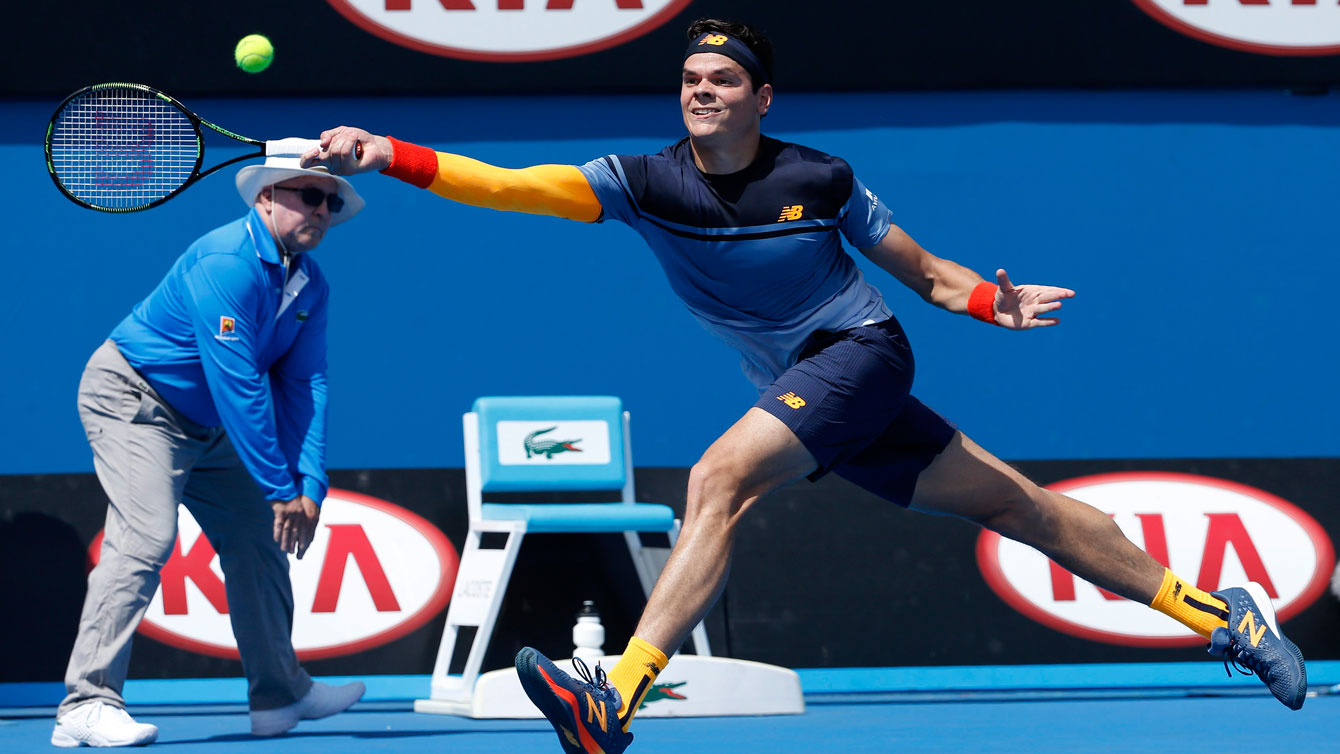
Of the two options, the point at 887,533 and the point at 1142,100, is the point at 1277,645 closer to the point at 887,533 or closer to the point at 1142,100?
the point at 887,533

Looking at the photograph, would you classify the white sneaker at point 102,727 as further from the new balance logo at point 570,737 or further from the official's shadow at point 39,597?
the new balance logo at point 570,737

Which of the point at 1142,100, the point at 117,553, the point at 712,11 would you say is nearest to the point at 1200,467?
the point at 1142,100

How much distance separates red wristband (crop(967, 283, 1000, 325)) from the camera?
3.77 m

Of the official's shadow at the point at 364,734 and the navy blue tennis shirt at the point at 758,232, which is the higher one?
the navy blue tennis shirt at the point at 758,232

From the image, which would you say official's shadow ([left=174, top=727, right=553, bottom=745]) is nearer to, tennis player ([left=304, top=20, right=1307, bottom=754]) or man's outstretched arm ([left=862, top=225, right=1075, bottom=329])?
tennis player ([left=304, top=20, right=1307, bottom=754])

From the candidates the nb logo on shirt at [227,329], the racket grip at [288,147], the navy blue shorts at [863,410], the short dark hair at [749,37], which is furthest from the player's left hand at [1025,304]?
the nb logo on shirt at [227,329]

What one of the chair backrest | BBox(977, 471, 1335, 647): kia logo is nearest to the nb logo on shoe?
the chair backrest

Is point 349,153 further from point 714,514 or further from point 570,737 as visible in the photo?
point 570,737

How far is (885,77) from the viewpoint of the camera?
6.01 metres

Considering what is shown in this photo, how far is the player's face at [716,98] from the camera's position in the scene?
11.8 ft

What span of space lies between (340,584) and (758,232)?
114 inches

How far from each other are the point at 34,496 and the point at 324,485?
5.86 feet

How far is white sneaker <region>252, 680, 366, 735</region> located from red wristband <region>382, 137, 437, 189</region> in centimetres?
216

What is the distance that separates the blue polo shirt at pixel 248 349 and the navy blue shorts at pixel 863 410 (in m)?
1.75
